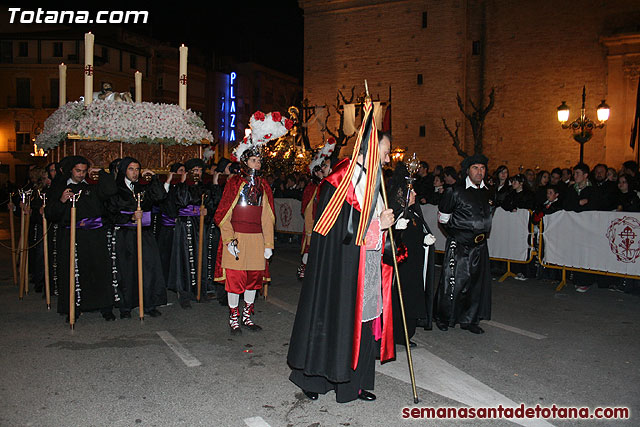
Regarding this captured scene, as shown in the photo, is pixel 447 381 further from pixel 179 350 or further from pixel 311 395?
pixel 179 350

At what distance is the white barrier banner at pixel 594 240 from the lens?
8766 mm

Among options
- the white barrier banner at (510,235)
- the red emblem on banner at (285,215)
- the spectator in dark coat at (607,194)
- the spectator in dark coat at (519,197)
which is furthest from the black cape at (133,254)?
the red emblem on banner at (285,215)

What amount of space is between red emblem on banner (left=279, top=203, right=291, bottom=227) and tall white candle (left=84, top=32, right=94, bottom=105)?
9612 mm

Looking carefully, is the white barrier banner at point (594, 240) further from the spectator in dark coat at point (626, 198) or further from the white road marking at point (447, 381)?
the white road marking at point (447, 381)

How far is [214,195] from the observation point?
827cm

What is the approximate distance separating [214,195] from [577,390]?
18.5 feet

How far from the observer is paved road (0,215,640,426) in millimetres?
4188

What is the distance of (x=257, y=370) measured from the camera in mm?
5176

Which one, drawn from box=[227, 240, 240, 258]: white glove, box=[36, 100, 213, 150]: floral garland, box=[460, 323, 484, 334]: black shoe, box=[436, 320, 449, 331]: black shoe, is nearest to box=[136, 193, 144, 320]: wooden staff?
box=[36, 100, 213, 150]: floral garland

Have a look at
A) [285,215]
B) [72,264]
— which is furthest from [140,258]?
[285,215]

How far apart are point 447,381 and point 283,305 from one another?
3555 millimetres

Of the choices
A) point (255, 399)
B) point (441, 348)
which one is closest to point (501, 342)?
point (441, 348)

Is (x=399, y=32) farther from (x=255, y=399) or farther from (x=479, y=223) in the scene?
(x=255, y=399)

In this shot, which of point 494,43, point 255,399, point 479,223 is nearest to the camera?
point 255,399
